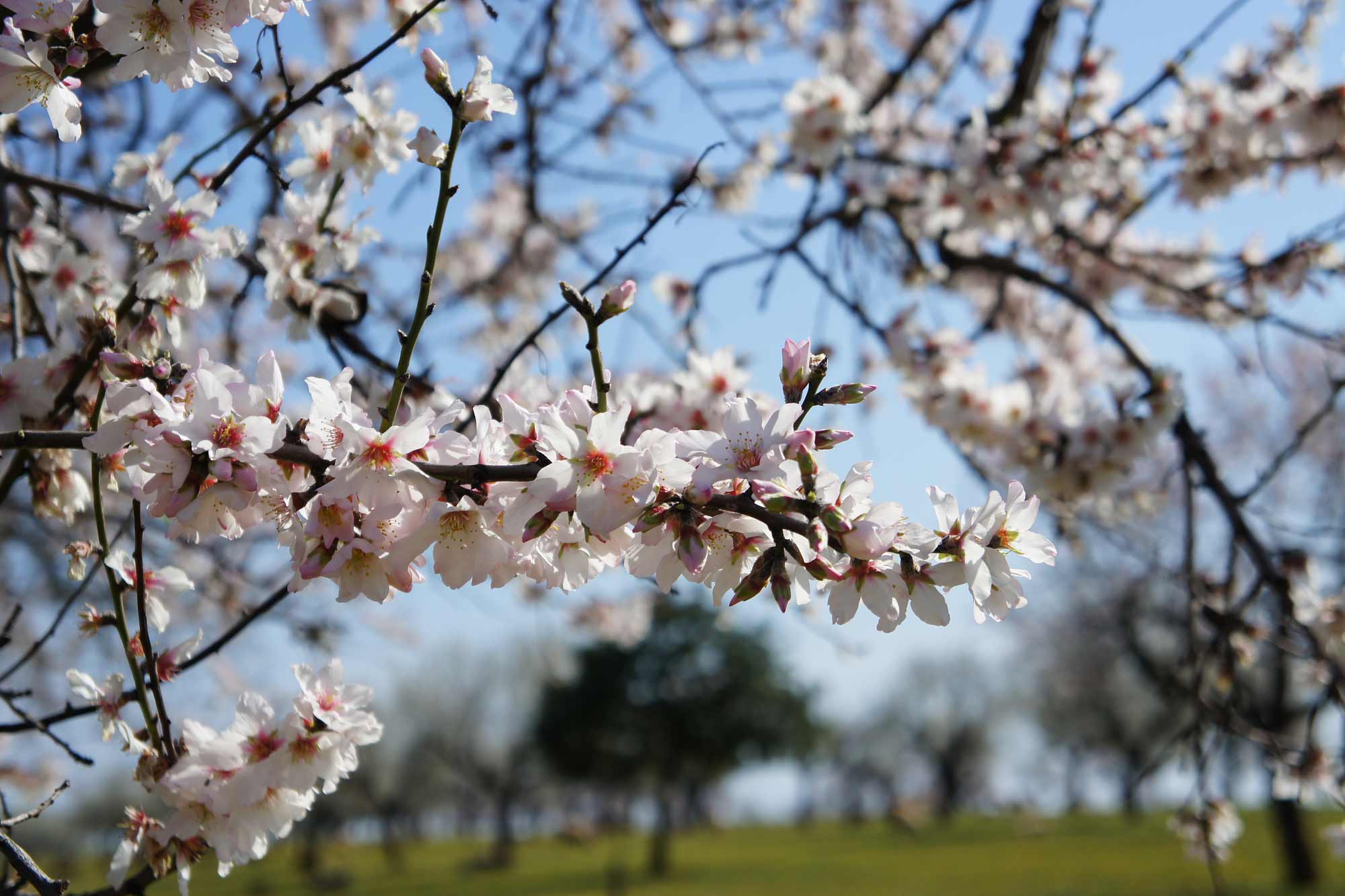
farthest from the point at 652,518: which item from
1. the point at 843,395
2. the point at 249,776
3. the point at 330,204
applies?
the point at 330,204

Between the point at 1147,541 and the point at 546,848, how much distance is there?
1416 inches

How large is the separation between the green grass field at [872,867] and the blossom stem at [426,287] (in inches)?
466

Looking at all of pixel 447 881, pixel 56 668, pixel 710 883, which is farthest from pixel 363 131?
pixel 447 881

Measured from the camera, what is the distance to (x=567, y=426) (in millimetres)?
1095

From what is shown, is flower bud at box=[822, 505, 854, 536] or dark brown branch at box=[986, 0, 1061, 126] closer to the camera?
flower bud at box=[822, 505, 854, 536]

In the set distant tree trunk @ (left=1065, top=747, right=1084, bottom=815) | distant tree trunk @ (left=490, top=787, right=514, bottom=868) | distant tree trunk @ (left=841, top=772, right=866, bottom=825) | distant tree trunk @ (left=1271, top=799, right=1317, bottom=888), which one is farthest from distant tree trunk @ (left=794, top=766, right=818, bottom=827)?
distant tree trunk @ (left=1271, top=799, right=1317, bottom=888)

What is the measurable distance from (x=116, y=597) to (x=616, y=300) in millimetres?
954

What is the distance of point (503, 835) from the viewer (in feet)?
102

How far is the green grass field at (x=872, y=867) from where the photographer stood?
16.2m

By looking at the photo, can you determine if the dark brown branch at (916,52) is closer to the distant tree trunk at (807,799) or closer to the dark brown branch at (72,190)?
the dark brown branch at (72,190)

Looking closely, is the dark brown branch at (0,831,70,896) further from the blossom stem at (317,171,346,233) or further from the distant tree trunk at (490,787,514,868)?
the distant tree trunk at (490,787,514,868)

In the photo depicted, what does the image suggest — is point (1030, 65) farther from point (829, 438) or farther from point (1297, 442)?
point (829, 438)

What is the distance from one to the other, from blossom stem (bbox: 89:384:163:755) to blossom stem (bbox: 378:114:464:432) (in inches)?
20.6

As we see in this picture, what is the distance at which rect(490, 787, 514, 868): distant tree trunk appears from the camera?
28078mm
